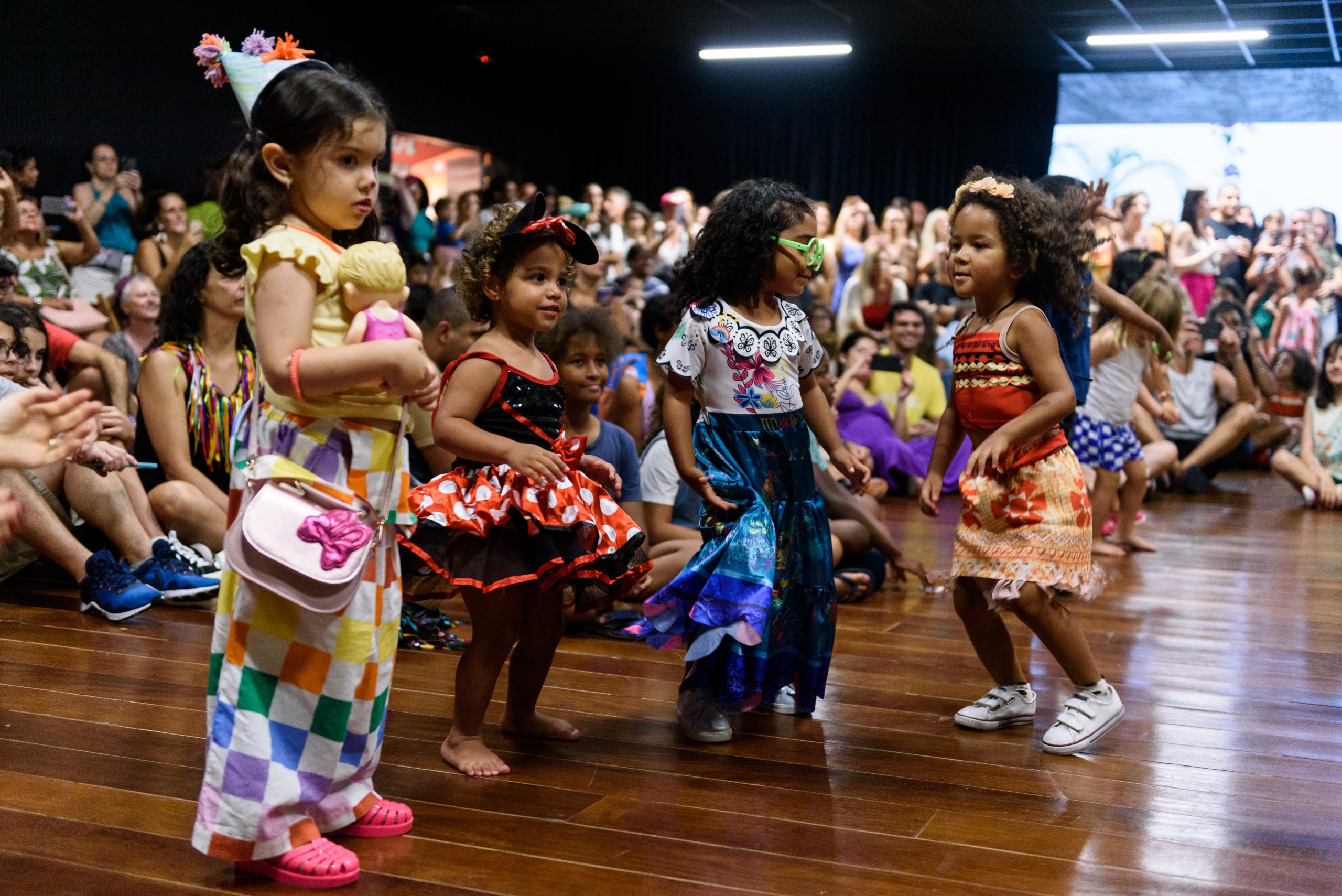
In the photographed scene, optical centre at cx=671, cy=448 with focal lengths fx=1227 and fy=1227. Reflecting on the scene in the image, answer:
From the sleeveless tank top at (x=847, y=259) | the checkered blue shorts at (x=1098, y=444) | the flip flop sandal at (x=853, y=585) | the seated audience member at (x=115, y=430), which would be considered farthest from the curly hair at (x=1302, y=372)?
the seated audience member at (x=115, y=430)

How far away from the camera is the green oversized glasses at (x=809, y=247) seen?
2617 mm

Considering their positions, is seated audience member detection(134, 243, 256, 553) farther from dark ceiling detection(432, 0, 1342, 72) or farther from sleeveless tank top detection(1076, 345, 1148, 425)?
dark ceiling detection(432, 0, 1342, 72)

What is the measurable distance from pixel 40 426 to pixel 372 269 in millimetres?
482

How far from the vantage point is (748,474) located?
2617 mm

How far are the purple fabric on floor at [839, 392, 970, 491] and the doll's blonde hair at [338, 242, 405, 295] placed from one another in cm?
461

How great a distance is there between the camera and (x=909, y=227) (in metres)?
11.2

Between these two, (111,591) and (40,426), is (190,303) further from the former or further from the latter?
(40,426)

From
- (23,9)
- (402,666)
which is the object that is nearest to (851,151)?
(23,9)

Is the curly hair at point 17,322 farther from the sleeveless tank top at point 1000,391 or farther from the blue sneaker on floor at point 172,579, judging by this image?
the sleeveless tank top at point 1000,391

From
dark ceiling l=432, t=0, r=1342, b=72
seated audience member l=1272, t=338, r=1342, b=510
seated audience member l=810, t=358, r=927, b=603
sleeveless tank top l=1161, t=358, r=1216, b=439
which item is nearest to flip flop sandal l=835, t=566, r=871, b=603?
seated audience member l=810, t=358, r=927, b=603

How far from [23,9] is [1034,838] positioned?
849 centimetres

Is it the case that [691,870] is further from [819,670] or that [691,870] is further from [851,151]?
[851,151]

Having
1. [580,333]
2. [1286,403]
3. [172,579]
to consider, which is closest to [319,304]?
[580,333]

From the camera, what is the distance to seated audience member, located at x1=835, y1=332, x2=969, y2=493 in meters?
6.35
